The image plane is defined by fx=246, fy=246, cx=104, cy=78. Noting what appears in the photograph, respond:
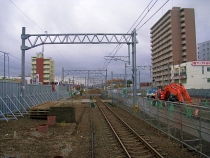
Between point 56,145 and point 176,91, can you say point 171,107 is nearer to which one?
point 56,145

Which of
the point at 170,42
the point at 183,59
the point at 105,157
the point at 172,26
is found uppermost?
the point at 172,26

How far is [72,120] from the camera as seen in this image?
53.5ft

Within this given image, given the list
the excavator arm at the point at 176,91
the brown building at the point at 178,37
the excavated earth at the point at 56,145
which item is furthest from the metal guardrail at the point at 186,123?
the brown building at the point at 178,37

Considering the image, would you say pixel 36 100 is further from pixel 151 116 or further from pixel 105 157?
pixel 105 157

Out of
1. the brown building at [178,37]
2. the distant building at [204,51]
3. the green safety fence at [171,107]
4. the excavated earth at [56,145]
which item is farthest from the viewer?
the distant building at [204,51]

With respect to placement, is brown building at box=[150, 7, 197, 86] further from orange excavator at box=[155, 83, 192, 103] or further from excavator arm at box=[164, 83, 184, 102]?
excavator arm at box=[164, 83, 184, 102]

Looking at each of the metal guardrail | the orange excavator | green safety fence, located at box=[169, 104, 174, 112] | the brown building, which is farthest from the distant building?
green safety fence, located at box=[169, 104, 174, 112]

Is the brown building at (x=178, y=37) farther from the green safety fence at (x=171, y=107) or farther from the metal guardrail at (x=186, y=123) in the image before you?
the green safety fence at (x=171, y=107)

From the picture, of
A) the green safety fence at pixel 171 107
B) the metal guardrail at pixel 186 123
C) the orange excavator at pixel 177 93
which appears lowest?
the metal guardrail at pixel 186 123

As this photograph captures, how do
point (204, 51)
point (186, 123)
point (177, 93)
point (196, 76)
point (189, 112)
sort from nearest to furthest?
point (189, 112), point (186, 123), point (177, 93), point (196, 76), point (204, 51)

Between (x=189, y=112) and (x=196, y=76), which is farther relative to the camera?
(x=196, y=76)

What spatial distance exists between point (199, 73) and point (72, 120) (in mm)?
57880

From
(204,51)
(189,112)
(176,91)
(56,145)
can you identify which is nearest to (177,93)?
(176,91)

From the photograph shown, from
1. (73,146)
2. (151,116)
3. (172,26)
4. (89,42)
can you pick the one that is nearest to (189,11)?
(172,26)
